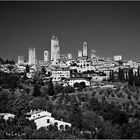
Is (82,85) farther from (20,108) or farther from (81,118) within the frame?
(81,118)

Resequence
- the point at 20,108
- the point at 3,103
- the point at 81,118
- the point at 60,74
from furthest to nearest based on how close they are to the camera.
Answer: the point at 60,74 → the point at 3,103 → the point at 20,108 → the point at 81,118

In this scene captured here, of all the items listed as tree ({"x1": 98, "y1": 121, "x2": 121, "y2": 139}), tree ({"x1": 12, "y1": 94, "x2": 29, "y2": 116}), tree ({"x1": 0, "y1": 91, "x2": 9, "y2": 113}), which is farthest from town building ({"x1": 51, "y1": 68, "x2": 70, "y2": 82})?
tree ({"x1": 98, "y1": 121, "x2": 121, "y2": 139})

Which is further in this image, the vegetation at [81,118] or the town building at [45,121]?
the town building at [45,121]

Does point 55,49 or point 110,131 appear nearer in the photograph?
point 110,131

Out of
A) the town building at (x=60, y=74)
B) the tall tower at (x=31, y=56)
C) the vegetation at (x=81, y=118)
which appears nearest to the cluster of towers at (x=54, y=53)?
the tall tower at (x=31, y=56)

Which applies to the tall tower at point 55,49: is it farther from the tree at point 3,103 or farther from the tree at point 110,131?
the tree at point 110,131

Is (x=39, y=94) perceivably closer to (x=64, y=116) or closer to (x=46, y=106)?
(x=46, y=106)

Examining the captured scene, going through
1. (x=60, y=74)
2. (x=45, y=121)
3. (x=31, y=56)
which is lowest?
(x=45, y=121)

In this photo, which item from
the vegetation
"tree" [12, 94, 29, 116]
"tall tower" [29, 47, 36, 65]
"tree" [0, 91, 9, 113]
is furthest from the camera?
"tall tower" [29, 47, 36, 65]

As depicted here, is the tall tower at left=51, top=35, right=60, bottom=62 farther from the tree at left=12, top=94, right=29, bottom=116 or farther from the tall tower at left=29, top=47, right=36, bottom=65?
the tree at left=12, top=94, right=29, bottom=116

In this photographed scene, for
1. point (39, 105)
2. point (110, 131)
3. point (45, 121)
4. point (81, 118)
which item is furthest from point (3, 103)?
point (110, 131)

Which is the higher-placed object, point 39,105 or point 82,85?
point 82,85

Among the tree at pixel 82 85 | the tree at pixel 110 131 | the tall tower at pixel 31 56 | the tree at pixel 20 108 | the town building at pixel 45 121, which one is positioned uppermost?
the tall tower at pixel 31 56
